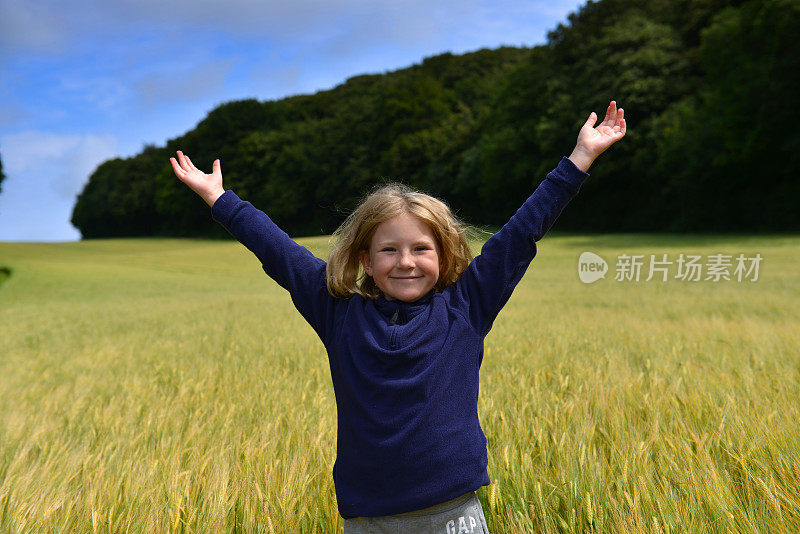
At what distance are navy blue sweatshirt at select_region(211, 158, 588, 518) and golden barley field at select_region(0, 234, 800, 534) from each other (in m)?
0.41

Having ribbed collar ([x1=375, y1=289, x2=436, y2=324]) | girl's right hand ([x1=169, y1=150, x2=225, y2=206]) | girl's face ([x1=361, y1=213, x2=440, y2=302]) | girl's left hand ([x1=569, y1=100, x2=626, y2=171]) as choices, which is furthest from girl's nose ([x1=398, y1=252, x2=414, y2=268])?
girl's right hand ([x1=169, y1=150, x2=225, y2=206])

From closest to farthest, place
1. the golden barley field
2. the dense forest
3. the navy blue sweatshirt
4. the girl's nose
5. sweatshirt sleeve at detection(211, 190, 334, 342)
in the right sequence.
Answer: the navy blue sweatshirt
the girl's nose
sweatshirt sleeve at detection(211, 190, 334, 342)
the golden barley field
the dense forest

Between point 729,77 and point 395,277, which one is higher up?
point 729,77

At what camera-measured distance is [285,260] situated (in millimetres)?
1792

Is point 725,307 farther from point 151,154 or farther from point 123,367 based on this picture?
point 151,154

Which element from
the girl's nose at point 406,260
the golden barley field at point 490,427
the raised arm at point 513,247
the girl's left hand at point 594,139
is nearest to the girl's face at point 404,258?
the girl's nose at point 406,260

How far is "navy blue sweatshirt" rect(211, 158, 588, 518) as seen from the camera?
1.49 metres

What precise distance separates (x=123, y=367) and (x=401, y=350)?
3.93 metres

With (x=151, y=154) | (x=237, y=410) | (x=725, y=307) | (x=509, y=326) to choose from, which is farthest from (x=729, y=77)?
(x=151, y=154)

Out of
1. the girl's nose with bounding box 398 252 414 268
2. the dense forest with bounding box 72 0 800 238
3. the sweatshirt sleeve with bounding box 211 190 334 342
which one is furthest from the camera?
the dense forest with bounding box 72 0 800 238

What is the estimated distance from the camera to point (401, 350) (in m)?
1.50

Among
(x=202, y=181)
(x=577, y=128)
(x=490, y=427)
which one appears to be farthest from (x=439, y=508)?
(x=577, y=128)

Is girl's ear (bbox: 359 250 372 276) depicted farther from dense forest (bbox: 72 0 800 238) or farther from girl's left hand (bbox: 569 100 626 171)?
dense forest (bbox: 72 0 800 238)

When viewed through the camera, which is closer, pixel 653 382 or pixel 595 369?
pixel 653 382
